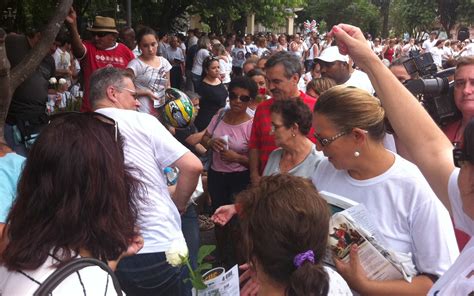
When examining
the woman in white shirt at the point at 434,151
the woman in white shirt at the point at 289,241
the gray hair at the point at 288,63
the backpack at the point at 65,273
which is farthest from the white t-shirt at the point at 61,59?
the backpack at the point at 65,273

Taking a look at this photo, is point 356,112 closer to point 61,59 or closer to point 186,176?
point 186,176

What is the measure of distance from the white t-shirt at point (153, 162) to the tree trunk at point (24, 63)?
1222 millimetres

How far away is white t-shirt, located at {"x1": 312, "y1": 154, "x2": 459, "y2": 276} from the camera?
194 cm

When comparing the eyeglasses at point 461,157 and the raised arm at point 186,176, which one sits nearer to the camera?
the eyeglasses at point 461,157

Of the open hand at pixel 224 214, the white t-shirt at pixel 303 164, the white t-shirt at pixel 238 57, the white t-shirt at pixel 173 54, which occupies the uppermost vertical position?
the white t-shirt at pixel 303 164

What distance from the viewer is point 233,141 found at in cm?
456

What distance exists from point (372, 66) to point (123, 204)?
106cm

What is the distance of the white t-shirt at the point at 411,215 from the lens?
1.94 meters

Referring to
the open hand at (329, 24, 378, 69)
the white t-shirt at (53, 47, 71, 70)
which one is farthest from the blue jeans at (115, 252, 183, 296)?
the white t-shirt at (53, 47, 71, 70)

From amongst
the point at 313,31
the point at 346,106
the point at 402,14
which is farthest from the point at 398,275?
the point at 402,14

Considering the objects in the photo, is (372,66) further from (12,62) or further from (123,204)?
(12,62)

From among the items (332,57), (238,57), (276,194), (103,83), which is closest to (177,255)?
(276,194)

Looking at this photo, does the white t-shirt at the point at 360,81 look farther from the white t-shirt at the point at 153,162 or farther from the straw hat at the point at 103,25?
the straw hat at the point at 103,25

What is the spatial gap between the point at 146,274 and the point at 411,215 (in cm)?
140
